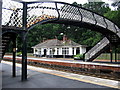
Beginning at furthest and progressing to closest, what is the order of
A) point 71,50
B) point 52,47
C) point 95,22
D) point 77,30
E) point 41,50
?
point 77,30, point 41,50, point 52,47, point 71,50, point 95,22

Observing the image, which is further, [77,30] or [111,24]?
[77,30]

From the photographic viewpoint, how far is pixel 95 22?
11.3 metres

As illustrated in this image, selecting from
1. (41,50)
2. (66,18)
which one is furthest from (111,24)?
(41,50)

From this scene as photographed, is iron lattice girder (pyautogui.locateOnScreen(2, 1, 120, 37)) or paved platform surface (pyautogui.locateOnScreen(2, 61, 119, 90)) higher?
iron lattice girder (pyautogui.locateOnScreen(2, 1, 120, 37))

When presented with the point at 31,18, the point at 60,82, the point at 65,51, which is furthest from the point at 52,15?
the point at 65,51

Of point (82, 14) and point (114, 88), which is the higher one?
point (82, 14)

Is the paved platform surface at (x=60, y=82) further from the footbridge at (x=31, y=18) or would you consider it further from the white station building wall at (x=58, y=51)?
the white station building wall at (x=58, y=51)

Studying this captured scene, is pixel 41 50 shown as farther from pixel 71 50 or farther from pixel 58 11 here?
pixel 58 11

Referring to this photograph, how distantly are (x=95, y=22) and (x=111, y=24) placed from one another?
11.8 feet

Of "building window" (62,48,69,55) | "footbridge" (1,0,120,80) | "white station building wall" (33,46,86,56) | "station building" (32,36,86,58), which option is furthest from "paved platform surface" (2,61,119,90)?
"building window" (62,48,69,55)

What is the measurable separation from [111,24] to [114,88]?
9356 mm

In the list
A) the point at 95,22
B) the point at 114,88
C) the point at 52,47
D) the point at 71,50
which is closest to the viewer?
the point at 114,88

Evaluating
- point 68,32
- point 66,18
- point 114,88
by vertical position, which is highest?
point 68,32

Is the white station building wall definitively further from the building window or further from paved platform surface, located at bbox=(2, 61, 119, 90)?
paved platform surface, located at bbox=(2, 61, 119, 90)
